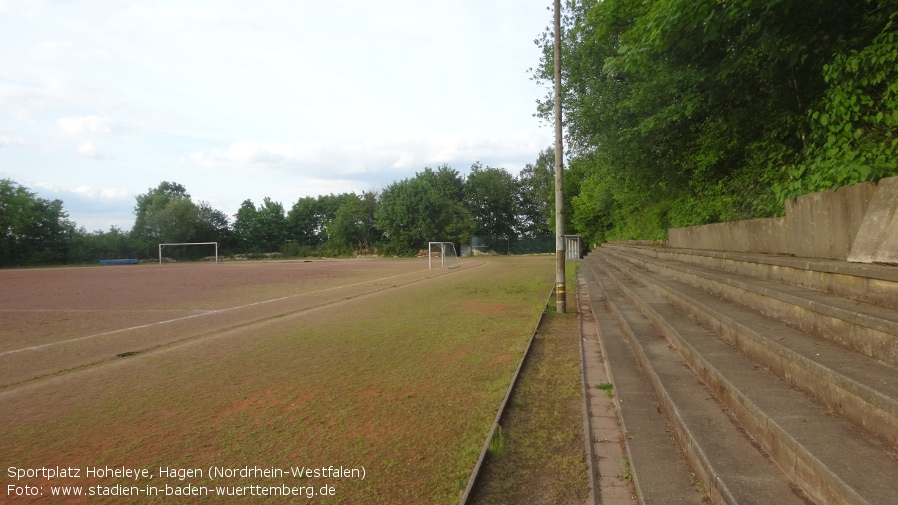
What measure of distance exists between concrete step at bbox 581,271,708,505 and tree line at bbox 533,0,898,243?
2.57m

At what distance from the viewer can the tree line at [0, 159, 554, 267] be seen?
59.9m

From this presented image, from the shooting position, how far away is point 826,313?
10.5 ft

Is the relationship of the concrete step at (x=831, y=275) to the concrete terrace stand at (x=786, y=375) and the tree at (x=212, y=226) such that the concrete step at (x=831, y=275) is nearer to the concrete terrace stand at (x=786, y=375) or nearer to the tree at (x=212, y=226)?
the concrete terrace stand at (x=786, y=375)

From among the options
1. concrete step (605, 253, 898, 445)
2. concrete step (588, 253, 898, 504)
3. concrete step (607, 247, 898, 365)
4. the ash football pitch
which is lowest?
the ash football pitch

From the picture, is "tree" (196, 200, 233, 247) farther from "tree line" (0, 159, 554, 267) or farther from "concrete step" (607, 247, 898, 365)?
"concrete step" (607, 247, 898, 365)

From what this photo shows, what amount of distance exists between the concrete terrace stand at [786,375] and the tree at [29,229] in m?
72.8

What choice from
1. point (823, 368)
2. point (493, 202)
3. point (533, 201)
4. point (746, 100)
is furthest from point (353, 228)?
point (823, 368)

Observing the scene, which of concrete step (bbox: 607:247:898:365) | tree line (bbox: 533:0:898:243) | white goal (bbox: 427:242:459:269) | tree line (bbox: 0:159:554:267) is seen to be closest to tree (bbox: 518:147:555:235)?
tree line (bbox: 0:159:554:267)

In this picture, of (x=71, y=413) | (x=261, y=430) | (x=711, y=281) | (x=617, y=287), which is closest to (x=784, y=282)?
(x=711, y=281)

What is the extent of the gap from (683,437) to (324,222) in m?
82.3

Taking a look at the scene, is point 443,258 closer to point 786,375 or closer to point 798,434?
point 786,375

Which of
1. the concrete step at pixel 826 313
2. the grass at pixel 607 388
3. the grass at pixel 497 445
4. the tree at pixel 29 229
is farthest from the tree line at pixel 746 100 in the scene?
the tree at pixel 29 229

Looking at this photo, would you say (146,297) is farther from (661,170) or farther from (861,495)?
(861,495)

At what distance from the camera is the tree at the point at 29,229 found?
57.1 m
